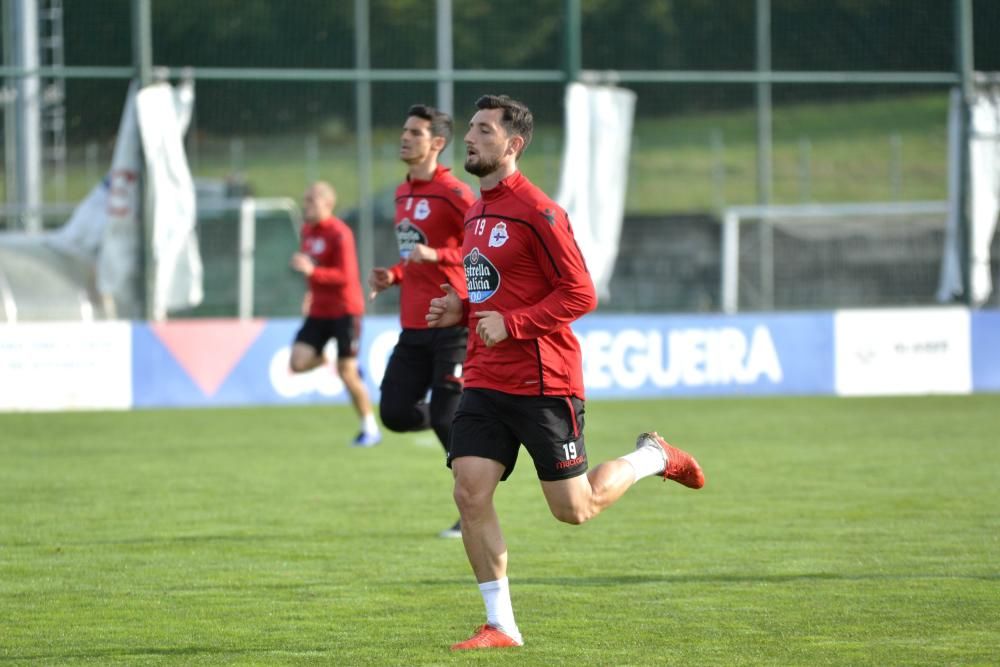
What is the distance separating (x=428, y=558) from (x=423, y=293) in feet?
5.58

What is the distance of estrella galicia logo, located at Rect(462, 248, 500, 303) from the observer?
651 centimetres

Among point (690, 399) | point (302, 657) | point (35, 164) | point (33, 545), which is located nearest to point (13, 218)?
point (35, 164)

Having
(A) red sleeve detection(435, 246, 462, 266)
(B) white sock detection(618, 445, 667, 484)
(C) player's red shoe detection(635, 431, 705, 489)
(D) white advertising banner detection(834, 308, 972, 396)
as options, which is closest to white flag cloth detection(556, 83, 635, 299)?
(D) white advertising banner detection(834, 308, 972, 396)

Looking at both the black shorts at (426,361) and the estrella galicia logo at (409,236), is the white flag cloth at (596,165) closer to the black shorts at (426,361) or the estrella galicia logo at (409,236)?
the estrella galicia logo at (409,236)

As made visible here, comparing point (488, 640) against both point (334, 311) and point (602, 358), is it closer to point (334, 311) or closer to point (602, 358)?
point (334, 311)

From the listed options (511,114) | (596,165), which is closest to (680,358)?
(596,165)

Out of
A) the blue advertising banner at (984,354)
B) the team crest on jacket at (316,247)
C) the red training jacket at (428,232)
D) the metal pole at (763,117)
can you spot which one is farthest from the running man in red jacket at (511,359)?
the metal pole at (763,117)

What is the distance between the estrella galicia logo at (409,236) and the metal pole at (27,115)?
36.0 ft

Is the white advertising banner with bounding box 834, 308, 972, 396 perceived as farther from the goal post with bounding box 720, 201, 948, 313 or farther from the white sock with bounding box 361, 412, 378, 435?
the white sock with bounding box 361, 412, 378, 435

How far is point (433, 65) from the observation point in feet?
75.6

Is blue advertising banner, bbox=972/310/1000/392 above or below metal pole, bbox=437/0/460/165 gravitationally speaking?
below

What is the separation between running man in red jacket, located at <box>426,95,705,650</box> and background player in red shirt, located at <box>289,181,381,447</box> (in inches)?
293

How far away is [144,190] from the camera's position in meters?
18.2

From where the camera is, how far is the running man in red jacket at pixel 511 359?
248 inches
